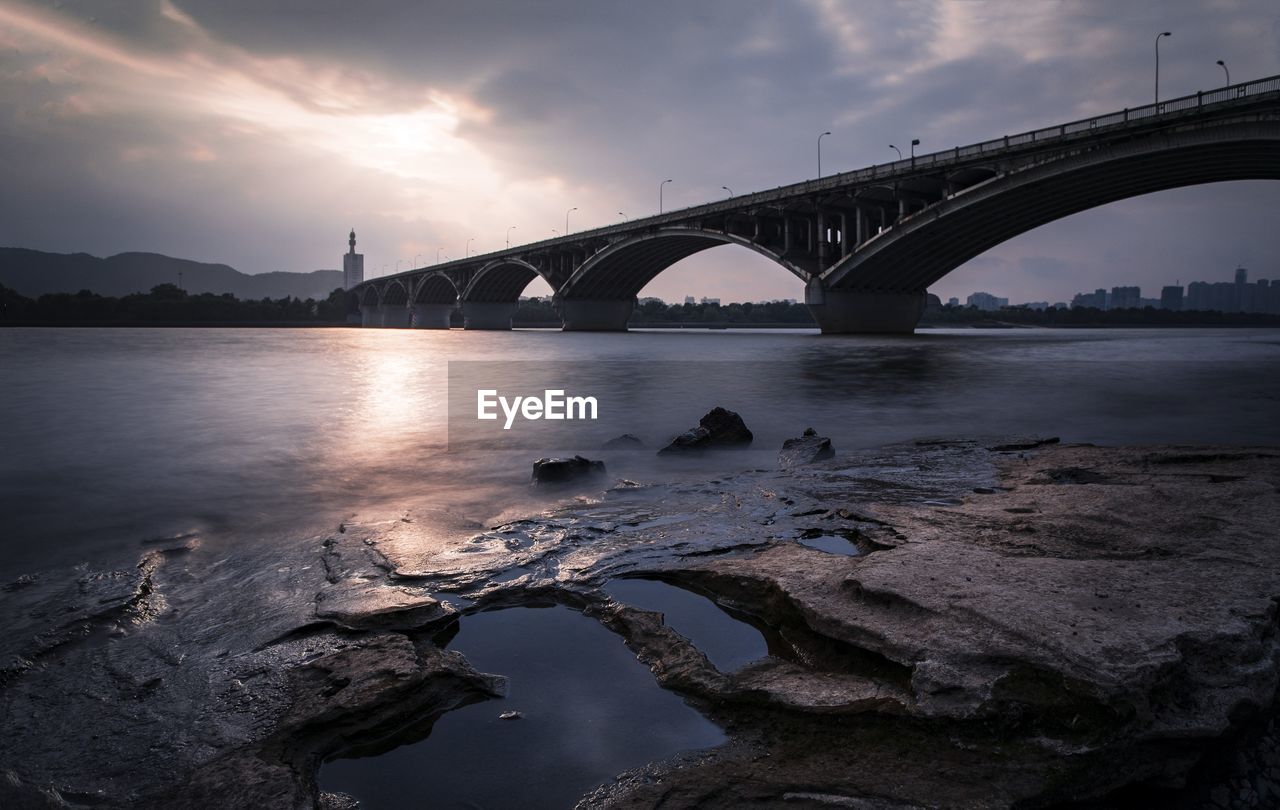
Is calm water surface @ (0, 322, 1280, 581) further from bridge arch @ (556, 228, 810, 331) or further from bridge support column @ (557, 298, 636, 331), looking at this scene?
bridge support column @ (557, 298, 636, 331)

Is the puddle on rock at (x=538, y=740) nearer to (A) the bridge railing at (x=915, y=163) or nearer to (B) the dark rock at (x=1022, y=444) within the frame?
(B) the dark rock at (x=1022, y=444)

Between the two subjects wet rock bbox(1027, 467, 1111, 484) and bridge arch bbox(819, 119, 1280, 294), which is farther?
bridge arch bbox(819, 119, 1280, 294)

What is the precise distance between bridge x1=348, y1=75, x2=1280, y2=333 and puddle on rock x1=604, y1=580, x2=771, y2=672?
1352 inches

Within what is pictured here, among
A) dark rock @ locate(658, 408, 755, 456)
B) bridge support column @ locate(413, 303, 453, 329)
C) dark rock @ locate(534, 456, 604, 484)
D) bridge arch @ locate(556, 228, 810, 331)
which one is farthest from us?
bridge support column @ locate(413, 303, 453, 329)

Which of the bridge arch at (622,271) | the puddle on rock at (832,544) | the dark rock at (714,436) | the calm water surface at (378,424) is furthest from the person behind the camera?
the bridge arch at (622,271)

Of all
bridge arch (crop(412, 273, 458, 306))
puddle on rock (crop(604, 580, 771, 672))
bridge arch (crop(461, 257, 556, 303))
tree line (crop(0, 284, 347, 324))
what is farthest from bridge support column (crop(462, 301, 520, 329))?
puddle on rock (crop(604, 580, 771, 672))

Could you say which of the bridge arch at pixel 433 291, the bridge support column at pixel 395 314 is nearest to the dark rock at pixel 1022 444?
the bridge arch at pixel 433 291

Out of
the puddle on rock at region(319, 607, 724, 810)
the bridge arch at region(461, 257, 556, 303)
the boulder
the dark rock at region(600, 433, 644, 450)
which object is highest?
the bridge arch at region(461, 257, 556, 303)

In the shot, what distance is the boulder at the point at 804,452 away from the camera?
8094mm

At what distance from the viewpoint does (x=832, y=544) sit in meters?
4.75

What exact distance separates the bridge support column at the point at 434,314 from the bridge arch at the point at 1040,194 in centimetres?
7944

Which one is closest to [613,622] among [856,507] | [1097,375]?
[856,507]

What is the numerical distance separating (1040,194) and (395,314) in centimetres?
10528

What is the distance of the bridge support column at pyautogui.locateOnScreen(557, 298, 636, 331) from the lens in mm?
74562
